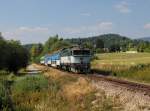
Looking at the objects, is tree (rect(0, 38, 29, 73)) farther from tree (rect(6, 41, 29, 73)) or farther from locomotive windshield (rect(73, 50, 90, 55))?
locomotive windshield (rect(73, 50, 90, 55))

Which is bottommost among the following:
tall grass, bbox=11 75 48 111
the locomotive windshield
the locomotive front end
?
tall grass, bbox=11 75 48 111

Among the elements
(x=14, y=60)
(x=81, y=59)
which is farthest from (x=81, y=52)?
(x=14, y=60)

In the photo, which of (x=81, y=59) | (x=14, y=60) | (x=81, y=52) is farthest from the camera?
(x=14, y=60)

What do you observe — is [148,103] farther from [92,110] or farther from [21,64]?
[21,64]

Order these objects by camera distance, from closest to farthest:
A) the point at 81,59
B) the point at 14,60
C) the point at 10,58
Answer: the point at 81,59
the point at 10,58
the point at 14,60

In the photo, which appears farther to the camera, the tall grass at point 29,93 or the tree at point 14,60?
the tree at point 14,60

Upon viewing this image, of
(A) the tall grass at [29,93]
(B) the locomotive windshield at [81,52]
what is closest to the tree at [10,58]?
(B) the locomotive windshield at [81,52]

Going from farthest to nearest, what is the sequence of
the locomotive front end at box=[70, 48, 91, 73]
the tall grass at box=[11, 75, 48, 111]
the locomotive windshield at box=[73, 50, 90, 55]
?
1. the locomotive windshield at box=[73, 50, 90, 55]
2. the locomotive front end at box=[70, 48, 91, 73]
3. the tall grass at box=[11, 75, 48, 111]

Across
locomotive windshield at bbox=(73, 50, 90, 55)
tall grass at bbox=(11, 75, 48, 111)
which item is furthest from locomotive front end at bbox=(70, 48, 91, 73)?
tall grass at bbox=(11, 75, 48, 111)

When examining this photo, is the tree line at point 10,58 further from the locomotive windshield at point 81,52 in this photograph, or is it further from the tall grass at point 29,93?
the tall grass at point 29,93

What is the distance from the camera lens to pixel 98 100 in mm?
22594

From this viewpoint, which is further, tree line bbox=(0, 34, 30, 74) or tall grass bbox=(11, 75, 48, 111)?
tree line bbox=(0, 34, 30, 74)

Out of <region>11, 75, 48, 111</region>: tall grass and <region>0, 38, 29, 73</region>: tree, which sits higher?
<region>0, 38, 29, 73</region>: tree

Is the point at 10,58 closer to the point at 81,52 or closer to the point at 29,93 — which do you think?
the point at 81,52
